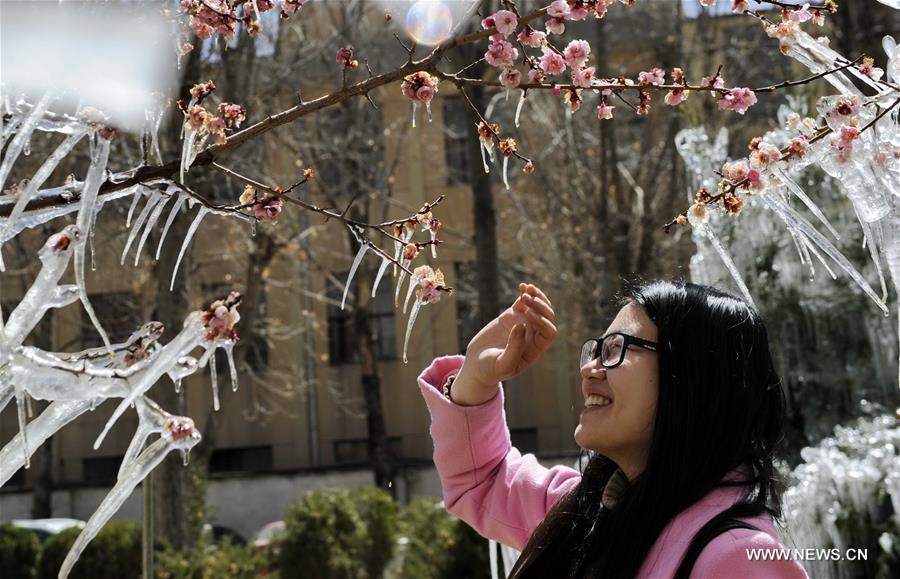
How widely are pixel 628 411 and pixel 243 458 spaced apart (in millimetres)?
23377

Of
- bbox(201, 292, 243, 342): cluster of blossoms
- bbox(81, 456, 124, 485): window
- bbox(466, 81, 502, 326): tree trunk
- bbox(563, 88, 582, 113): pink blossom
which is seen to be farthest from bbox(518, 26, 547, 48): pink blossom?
bbox(81, 456, 124, 485): window

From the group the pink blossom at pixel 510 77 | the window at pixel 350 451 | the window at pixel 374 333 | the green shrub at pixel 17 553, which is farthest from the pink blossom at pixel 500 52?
the window at pixel 350 451

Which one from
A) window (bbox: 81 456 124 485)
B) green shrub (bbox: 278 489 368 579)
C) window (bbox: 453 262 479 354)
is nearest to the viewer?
green shrub (bbox: 278 489 368 579)

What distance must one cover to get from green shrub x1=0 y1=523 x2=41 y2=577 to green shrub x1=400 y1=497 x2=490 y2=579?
3969 mm

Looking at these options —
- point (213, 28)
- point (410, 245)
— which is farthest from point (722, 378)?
point (213, 28)

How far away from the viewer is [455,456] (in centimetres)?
252

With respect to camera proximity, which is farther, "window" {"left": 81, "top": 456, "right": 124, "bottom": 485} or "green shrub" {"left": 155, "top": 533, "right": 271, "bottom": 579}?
"window" {"left": 81, "top": 456, "right": 124, "bottom": 485}

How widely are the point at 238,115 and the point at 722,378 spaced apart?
1471 millimetres

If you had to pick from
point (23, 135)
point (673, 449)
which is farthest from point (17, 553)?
point (673, 449)

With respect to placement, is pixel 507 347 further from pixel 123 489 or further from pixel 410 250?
pixel 123 489

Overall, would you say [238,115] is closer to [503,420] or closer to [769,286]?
[503,420]

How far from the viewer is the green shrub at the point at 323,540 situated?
34.1 ft

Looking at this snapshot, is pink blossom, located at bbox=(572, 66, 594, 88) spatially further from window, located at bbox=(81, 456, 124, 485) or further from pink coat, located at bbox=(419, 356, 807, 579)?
window, located at bbox=(81, 456, 124, 485)

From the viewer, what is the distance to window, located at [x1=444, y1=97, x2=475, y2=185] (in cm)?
2159
